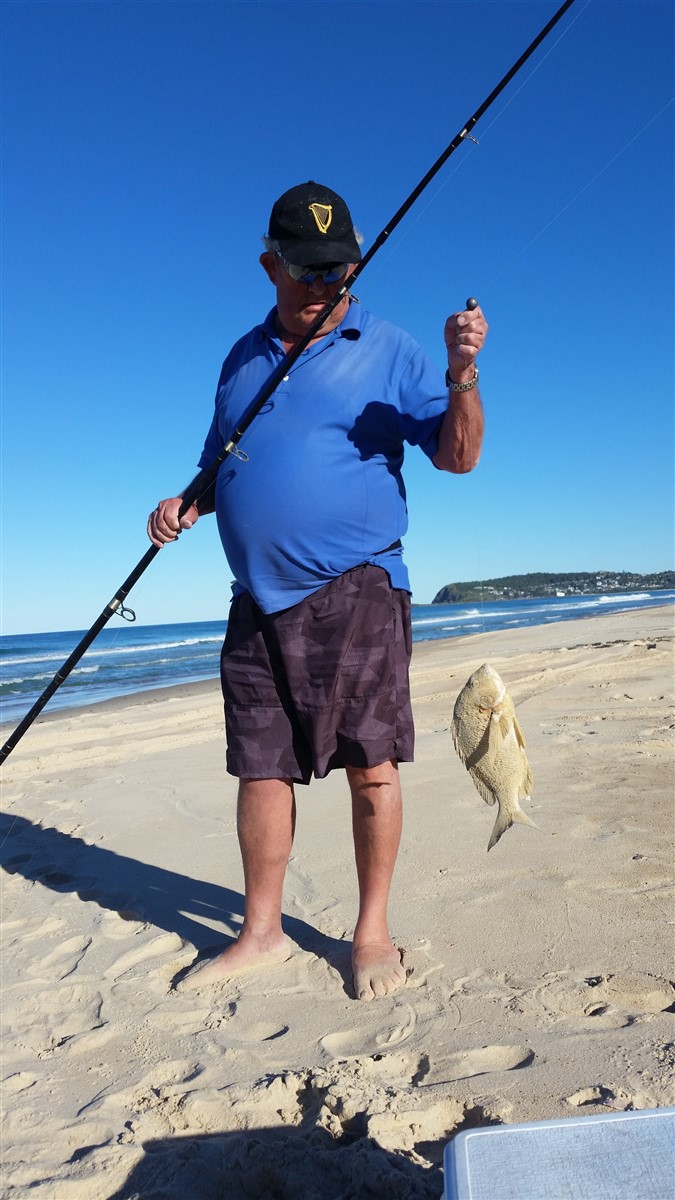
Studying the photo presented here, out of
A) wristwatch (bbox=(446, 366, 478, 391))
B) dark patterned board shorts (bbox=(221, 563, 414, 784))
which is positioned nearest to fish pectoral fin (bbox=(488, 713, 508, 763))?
dark patterned board shorts (bbox=(221, 563, 414, 784))

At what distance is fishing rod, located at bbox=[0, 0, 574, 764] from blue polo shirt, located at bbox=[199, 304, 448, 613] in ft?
0.11

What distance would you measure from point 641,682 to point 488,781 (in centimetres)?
572

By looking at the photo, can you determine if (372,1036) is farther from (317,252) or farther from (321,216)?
(321,216)

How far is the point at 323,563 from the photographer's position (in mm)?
2773

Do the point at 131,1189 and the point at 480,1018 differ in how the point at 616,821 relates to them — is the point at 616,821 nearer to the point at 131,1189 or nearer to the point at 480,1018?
the point at 480,1018

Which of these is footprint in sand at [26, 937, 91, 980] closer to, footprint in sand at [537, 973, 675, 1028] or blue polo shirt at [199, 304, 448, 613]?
blue polo shirt at [199, 304, 448, 613]

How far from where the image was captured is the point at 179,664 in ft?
66.0

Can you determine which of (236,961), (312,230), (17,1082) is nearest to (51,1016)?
(17,1082)

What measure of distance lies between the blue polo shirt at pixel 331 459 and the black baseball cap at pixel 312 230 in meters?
0.20

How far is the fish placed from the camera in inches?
101

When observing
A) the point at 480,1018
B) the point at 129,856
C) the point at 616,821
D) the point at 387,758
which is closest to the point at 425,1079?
the point at 480,1018

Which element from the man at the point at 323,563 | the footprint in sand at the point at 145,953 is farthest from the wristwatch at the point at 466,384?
the footprint in sand at the point at 145,953

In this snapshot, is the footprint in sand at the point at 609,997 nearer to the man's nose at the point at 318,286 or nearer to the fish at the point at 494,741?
the fish at the point at 494,741

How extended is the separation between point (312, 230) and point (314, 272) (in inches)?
4.8
